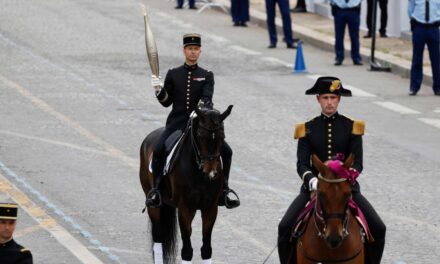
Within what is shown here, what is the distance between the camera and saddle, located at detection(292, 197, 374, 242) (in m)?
13.2

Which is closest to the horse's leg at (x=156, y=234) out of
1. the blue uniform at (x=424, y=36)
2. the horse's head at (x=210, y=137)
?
the horse's head at (x=210, y=137)

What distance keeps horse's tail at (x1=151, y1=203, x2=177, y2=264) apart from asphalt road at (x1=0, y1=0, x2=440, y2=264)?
0.55 m

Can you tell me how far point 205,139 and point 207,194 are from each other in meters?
0.86

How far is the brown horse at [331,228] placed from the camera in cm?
1219

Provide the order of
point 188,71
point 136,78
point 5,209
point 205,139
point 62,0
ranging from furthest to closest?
→ point 62,0 → point 136,78 → point 188,71 → point 205,139 → point 5,209

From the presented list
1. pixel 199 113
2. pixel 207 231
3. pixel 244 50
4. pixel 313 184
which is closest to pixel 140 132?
pixel 207 231

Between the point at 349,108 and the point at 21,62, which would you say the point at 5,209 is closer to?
the point at 349,108

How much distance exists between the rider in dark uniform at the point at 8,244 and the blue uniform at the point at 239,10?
25144 mm

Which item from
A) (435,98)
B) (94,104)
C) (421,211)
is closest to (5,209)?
(421,211)

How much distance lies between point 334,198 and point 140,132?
12.5 m

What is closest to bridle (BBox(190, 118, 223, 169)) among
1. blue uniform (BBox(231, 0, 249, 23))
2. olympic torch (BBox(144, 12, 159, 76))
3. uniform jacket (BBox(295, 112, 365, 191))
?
olympic torch (BBox(144, 12, 159, 76))

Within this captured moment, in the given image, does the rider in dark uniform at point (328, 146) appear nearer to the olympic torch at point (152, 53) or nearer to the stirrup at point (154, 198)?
the stirrup at point (154, 198)

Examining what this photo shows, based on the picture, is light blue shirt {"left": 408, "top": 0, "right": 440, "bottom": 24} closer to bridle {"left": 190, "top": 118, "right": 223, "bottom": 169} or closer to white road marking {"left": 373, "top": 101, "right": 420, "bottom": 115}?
white road marking {"left": 373, "top": 101, "right": 420, "bottom": 115}

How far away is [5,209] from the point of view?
1230 centimetres
